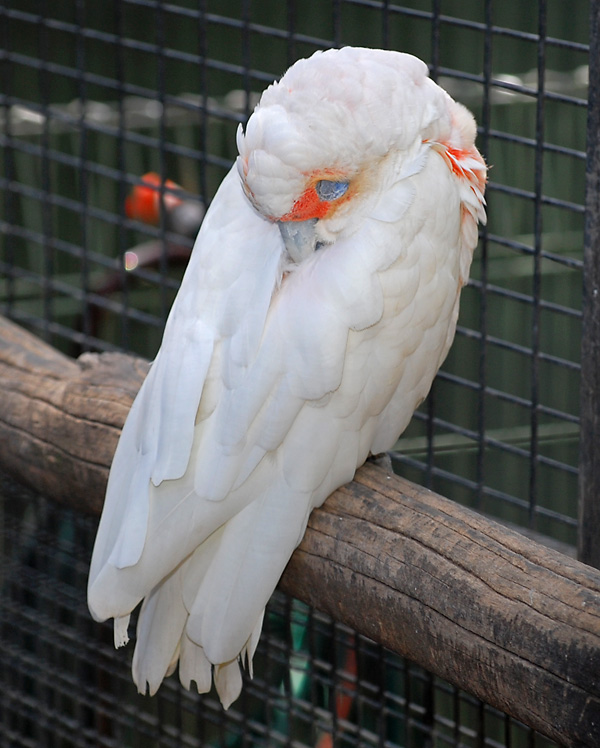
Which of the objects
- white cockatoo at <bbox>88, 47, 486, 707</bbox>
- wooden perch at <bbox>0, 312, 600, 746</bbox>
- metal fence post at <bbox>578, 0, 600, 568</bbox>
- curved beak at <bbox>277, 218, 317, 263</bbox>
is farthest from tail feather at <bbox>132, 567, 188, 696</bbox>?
metal fence post at <bbox>578, 0, 600, 568</bbox>

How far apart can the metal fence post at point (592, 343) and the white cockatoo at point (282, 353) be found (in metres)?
0.14

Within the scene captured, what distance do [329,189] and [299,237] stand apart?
0.06 meters

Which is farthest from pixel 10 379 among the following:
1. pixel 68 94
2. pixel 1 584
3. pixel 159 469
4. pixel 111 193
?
pixel 68 94

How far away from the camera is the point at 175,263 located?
2.01m

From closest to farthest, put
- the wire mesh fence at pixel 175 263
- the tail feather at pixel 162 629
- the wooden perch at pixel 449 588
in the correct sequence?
1. the wooden perch at pixel 449 588
2. the tail feather at pixel 162 629
3. the wire mesh fence at pixel 175 263

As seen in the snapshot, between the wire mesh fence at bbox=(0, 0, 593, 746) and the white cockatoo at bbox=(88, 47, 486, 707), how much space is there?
20.0 inches

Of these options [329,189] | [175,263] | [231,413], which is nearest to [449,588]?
[231,413]

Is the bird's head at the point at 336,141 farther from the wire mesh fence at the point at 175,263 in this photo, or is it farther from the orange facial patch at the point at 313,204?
the wire mesh fence at the point at 175,263

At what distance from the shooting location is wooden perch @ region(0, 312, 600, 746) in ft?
2.35

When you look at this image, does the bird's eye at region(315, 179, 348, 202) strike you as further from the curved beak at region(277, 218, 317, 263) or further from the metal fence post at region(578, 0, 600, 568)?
the metal fence post at region(578, 0, 600, 568)

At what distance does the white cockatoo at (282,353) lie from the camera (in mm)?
907

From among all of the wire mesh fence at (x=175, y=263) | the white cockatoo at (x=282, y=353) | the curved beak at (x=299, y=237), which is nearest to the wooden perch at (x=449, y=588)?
the white cockatoo at (x=282, y=353)

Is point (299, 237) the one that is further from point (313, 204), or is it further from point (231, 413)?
point (231, 413)

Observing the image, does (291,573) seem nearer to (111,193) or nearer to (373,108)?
(373,108)
